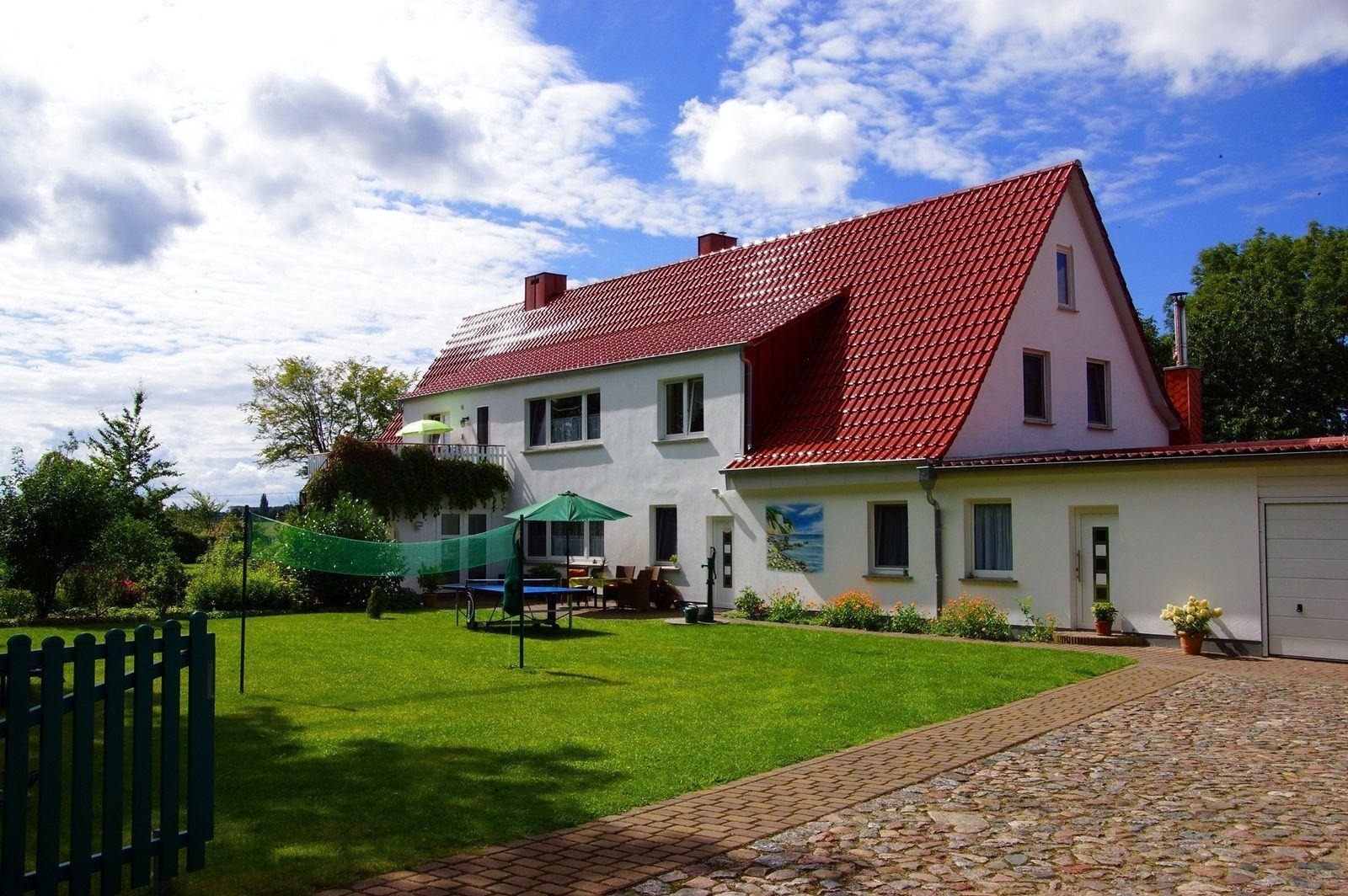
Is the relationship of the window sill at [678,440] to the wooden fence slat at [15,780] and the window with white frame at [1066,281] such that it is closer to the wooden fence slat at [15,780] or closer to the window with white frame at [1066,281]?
the window with white frame at [1066,281]

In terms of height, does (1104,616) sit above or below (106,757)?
below

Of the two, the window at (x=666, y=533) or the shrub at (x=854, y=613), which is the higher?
the window at (x=666, y=533)

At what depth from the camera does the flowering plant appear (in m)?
16.7

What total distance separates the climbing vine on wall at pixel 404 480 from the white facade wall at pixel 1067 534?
10544mm

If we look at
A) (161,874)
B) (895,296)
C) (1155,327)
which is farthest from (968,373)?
(1155,327)

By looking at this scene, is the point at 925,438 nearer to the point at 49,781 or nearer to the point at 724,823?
the point at 724,823

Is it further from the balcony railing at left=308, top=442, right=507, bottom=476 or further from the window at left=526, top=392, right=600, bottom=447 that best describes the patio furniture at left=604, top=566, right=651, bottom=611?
the balcony railing at left=308, top=442, right=507, bottom=476

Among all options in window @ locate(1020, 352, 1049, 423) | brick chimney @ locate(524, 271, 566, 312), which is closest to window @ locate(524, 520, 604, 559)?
brick chimney @ locate(524, 271, 566, 312)

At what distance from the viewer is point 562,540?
30.0 m

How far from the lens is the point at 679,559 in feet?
84.9

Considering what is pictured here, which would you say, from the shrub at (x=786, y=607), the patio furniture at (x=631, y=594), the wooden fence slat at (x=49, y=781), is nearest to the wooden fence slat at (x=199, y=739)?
the wooden fence slat at (x=49, y=781)

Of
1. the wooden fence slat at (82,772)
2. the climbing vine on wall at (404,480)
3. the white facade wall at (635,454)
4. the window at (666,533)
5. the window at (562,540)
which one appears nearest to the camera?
the wooden fence slat at (82,772)

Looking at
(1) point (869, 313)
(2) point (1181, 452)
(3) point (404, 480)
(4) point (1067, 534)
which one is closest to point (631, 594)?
(1) point (869, 313)

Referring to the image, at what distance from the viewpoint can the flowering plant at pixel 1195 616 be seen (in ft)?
54.6
